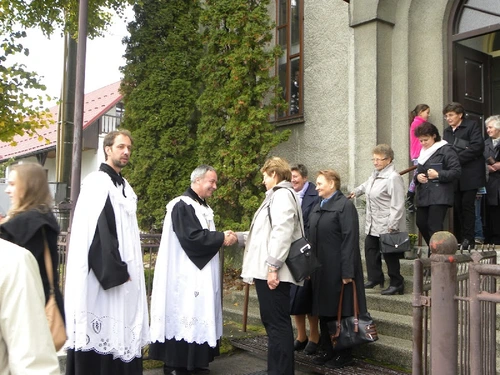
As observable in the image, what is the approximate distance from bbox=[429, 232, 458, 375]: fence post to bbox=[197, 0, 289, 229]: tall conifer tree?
20.1ft

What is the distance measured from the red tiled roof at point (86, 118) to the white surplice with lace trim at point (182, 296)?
69.6 feet

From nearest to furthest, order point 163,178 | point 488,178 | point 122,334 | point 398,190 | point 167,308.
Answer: point 122,334, point 167,308, point 398,190, point 488,178, point 163,178

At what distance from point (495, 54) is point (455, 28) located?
124cm

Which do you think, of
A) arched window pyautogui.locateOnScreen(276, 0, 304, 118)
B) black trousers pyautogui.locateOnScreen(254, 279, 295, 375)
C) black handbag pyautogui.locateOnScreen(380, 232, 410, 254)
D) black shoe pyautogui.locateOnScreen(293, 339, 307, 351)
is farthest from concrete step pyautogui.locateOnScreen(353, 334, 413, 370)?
arched window pyautogui.locateOnScreen(276, 0, 304, 118)

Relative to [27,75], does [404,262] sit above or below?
below

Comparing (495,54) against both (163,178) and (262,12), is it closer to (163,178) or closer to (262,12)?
(262,12)

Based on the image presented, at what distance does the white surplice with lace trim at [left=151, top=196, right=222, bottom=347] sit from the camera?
579 centimetres

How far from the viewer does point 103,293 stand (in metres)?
4.98

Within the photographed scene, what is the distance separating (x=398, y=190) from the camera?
677 cm

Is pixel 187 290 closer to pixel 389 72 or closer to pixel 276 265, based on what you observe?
pixel 276 265

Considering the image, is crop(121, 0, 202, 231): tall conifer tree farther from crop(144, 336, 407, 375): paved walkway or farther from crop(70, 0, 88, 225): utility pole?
crop(144, 336, 407, 375): paved walkway

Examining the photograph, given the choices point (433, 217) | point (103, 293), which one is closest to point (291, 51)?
point (433, 217)

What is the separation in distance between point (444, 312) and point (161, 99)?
28.6 ft

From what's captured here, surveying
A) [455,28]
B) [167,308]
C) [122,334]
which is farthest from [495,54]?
[122,334]
